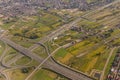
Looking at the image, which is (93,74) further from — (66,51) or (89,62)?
(66,51)

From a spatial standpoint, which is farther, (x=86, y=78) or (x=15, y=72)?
(x=15, y=72)

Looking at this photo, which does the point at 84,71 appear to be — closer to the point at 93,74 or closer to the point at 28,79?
the point at 93,74

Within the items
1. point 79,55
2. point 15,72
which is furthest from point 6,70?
point 79,55

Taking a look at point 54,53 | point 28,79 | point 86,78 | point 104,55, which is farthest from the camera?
point 54,53

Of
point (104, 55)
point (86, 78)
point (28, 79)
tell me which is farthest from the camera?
point (104, 55)

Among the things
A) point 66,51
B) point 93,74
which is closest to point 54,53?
point 66,51

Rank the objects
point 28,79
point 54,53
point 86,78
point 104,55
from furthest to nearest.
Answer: point 54,53
point 104,55
point 28,79
point 86,78

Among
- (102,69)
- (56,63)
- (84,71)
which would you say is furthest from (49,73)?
(102,69)

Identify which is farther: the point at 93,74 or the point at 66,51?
the point at 66,51
